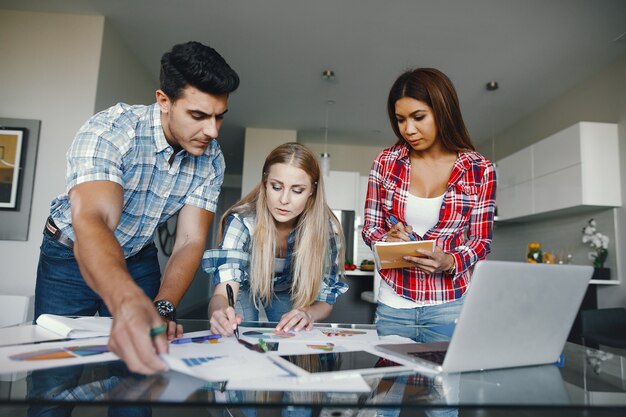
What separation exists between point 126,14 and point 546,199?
4050mm

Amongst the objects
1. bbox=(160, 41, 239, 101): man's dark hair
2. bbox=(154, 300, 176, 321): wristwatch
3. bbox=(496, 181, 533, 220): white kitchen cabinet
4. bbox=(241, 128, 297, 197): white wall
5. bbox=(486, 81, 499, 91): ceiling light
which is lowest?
bbox=(154, 300, 176, 321): wristwatch

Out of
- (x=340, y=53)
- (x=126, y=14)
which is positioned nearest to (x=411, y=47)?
(x=340, y=53)

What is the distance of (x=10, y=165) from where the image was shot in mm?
3133

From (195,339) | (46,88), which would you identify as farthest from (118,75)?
(195,339)

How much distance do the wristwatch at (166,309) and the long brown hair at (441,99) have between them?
1018 millimetres

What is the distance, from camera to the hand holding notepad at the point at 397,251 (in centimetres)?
127

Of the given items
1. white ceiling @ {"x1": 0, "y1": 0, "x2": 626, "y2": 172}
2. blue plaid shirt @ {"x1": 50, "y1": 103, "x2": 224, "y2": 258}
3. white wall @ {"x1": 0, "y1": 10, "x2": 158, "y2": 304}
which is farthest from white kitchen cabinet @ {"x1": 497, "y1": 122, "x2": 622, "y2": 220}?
white wall @ {"x1": 0, "y1": 10, "x2": 158, "y2": 304}

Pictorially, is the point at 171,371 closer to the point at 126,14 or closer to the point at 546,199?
the point at 126,14

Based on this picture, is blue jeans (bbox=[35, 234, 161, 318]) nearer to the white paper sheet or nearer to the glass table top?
the white paper sheet

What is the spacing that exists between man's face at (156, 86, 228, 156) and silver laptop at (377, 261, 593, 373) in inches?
33.4

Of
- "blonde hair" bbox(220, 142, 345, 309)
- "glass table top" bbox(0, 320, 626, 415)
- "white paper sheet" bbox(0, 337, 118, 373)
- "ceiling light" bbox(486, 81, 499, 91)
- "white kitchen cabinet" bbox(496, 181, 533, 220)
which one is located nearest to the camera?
"glass table top" bbox(0, 320, 626, 415)

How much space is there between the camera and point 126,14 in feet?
11.2

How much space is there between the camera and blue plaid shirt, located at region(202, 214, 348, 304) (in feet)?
4.83

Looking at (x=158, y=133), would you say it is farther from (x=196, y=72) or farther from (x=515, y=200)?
(x=515, y=200)
